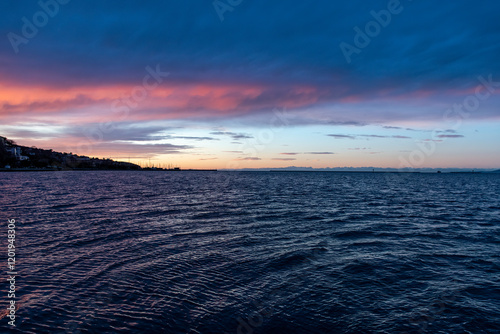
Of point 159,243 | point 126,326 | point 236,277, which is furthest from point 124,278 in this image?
point 159,243

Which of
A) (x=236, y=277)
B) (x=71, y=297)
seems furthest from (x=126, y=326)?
(x=236, y=277)

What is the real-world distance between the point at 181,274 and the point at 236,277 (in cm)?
294

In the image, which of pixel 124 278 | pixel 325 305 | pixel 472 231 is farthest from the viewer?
pixel 472 231

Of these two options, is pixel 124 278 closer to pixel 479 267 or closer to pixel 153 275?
pixel 153 275

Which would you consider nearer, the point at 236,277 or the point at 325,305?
the point at 325,305

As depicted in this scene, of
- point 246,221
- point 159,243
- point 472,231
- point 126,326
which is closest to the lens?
point 126,326

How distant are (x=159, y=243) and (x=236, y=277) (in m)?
8.93

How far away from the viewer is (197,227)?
28078mm

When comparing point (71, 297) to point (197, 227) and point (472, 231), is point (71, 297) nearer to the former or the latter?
point (197, 227)

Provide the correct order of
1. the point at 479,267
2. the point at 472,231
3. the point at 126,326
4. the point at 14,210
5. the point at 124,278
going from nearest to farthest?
1. the point at 126,326
2. the point at 124,278
3. the point at 479,267
4. the point at 472,231
5. the point at 14,210

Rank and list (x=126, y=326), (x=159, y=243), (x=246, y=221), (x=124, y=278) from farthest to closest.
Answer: (x=246, y=221)
(x=159, y=243)
(x=124, y=278)
(x=126, y=326)

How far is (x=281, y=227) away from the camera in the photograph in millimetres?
28344
